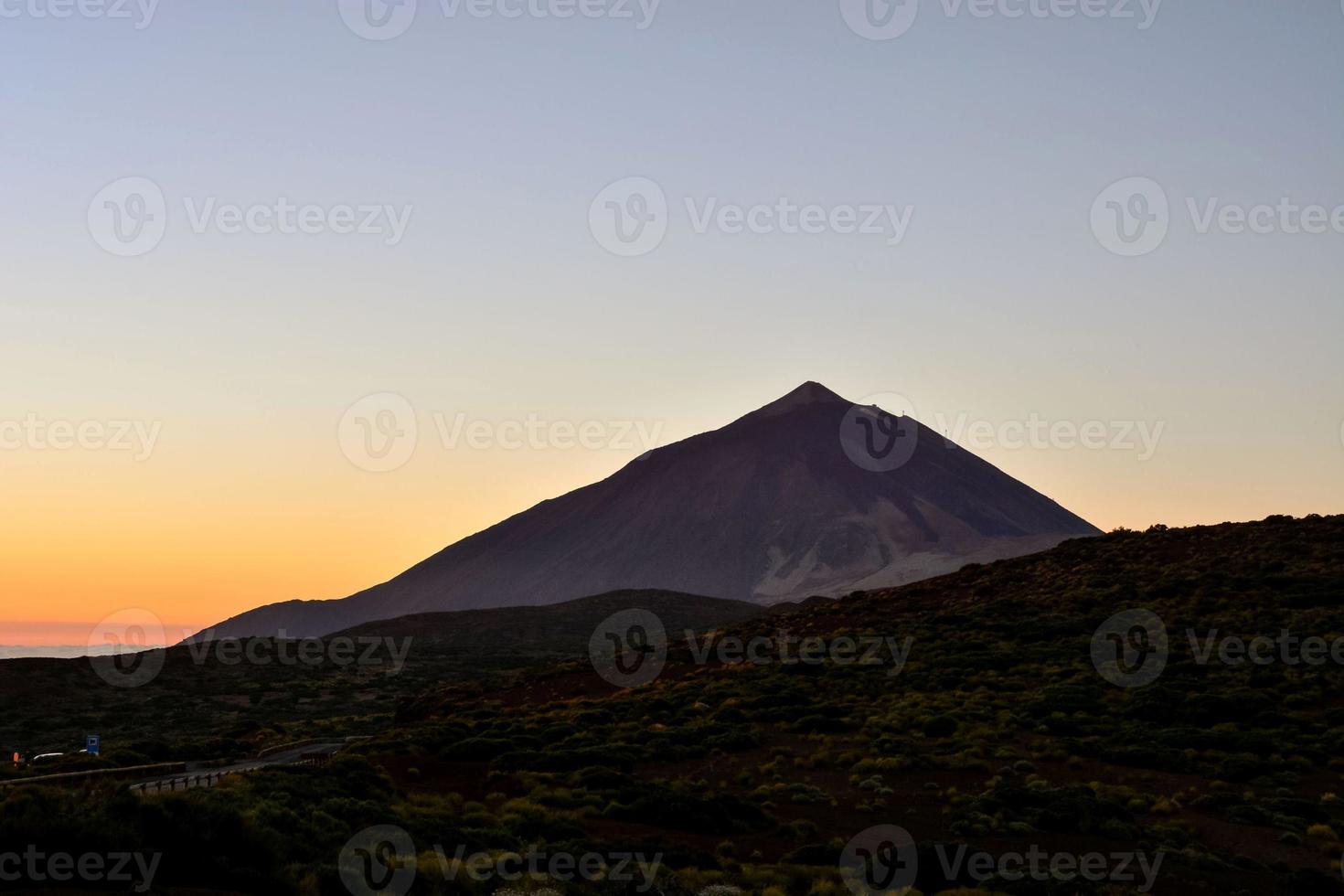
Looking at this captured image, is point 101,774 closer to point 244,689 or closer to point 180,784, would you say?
point 180,784

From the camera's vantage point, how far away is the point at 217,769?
34750 millimetres

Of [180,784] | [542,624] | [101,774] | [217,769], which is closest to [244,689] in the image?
[217,769]

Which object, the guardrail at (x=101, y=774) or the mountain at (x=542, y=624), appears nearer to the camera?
the guardrail at (x=101, y=774)

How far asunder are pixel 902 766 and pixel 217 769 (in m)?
20.0

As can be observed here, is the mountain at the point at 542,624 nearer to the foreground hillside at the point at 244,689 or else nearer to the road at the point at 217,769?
the foreground hillside at the point at 244,689

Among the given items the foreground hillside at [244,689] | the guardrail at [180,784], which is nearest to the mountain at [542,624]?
the foreground hillside at [244,689]

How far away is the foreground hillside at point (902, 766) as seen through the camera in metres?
20.4

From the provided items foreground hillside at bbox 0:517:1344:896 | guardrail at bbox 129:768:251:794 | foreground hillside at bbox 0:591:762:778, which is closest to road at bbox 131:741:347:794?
guardrail at bbox 129:768:251:794

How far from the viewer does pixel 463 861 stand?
19.4 m

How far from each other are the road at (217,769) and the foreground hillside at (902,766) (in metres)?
2.70

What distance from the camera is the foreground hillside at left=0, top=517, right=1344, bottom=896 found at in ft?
66.9

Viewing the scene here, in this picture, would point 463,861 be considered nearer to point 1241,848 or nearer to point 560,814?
point 560,814

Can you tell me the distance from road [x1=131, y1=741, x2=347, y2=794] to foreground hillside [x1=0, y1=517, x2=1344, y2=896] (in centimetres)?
270

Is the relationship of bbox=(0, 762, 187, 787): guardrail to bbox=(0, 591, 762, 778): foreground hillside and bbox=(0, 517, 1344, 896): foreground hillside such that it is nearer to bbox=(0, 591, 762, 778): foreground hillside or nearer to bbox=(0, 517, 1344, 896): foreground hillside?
bbox=(0, 591, 762, 778): foreground hillside
